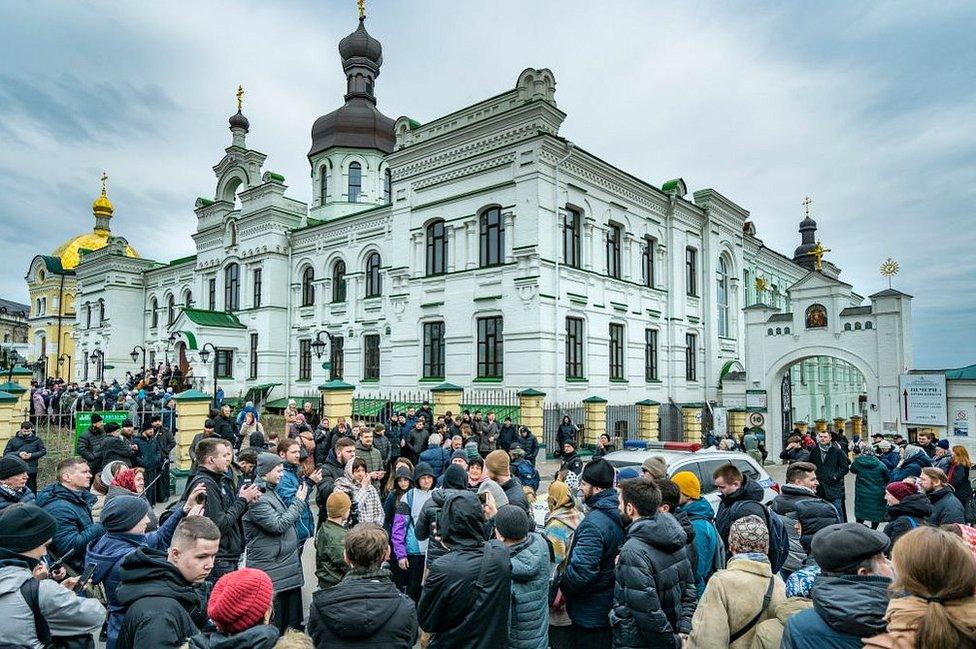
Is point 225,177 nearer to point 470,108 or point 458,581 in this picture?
→ point 470,108

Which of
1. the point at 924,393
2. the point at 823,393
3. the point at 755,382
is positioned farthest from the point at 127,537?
the point at 823,393

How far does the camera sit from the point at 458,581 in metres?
3.54

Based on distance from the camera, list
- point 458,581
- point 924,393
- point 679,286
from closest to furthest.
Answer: point 458,581 → point 924,393 → point 679,286

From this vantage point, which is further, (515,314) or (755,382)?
(755,382)

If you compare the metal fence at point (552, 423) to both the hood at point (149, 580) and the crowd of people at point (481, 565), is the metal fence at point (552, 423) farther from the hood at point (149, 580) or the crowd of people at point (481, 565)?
the hood at point (149, 580)

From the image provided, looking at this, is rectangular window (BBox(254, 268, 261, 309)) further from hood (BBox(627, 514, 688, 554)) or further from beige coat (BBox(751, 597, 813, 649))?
beige coat (BBox(751, 597, 813, 649))

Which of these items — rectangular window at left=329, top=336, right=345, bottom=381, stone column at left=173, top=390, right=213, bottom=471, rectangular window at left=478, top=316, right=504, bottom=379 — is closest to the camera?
stone column at left=173, top=390, right=213, bottom=471

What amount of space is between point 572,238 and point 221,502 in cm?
1746

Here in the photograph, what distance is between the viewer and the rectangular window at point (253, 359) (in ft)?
98.2

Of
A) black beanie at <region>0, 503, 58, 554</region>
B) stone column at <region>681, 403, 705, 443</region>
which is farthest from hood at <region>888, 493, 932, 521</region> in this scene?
stone column at <region>681, 403, 705, 443</region>

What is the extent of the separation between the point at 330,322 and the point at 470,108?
497 inches

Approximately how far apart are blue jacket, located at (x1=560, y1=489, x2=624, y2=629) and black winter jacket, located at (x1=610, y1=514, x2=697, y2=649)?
337 millimetres

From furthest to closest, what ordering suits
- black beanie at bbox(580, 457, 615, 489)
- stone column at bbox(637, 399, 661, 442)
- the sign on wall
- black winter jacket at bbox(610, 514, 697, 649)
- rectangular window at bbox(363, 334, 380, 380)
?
rectangular window at bbox(363, 334, 380, 380) < stone column at bbox(637, 399, 661, 442) < the sign on wall < black beanie at bbox(580, 457, 615, 489) < black winter jacket at bbox(610, 514, 697, 649)

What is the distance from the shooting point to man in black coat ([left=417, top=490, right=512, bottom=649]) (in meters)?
3.55
